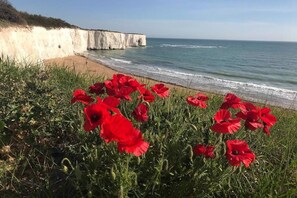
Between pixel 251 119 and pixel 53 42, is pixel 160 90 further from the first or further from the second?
pixel 53 42

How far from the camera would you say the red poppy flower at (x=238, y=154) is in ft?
6.76

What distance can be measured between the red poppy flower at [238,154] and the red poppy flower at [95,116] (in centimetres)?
77

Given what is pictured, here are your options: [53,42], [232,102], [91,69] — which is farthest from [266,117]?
[53,42]

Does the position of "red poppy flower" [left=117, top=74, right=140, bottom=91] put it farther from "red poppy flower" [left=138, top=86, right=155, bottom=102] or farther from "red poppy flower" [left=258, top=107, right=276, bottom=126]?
"red poppy flower" [left=258, top=107, right=276, bottom=126]

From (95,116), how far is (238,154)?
→ 883 mm

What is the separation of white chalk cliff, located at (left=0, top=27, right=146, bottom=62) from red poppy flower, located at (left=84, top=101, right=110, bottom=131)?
19.0ft

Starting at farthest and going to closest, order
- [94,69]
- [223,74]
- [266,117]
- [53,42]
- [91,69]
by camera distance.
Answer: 1. [53,42]
2. [223,74]
3. [94,69]
4. [91,69]
5. [266,117]

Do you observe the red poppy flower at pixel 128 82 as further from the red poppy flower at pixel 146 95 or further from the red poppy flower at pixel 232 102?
the red poppy flower at pixel 232 102

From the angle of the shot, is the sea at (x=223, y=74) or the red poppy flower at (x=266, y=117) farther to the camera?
the sea at (x=223, y=74)

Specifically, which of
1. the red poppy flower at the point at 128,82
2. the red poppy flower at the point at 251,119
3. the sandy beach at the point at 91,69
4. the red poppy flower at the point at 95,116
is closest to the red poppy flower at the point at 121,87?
the red poppy flower at the point at 128,82

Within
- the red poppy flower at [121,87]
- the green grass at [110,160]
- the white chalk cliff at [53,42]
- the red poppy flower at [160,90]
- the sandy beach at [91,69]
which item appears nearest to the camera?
the green grass at [110,160]

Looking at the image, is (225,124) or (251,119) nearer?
(225,124)

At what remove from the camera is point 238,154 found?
2.13 metres

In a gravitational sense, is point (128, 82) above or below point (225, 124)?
above
